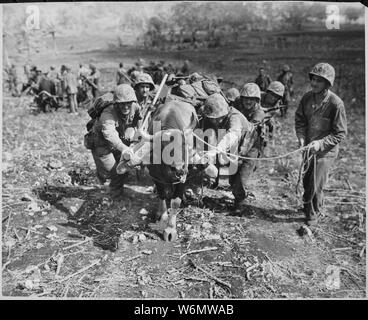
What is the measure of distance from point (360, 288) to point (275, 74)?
11793 millimetres

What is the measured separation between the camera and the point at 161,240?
574cm

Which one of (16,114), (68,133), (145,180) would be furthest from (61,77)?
(145,180)

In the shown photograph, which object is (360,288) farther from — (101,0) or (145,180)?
(101,0)

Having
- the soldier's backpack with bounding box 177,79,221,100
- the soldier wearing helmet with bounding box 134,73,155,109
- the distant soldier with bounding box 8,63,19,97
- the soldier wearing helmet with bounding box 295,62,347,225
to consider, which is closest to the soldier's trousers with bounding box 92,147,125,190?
the soldier wearing helmet with bounding box 134,73,155,109

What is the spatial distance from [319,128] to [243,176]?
4.68ft

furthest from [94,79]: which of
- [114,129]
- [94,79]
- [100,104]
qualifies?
[114,129]

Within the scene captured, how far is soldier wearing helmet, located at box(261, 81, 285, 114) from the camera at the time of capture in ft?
23.0

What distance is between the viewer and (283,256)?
5.47m

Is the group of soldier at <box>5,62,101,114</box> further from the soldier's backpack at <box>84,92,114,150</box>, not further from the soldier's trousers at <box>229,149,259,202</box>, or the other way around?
the soldier's trousers at <box>229,149,259,202</box>

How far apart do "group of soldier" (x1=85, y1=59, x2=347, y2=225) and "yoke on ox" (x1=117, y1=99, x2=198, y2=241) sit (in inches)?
11.2

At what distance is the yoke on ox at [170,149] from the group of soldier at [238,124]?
0.28m

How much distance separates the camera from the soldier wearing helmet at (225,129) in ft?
17.7

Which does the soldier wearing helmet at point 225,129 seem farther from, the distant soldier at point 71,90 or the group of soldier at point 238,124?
the distant soldier at point 71,90

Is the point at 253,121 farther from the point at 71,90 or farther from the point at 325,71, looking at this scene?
the point at 71,90
